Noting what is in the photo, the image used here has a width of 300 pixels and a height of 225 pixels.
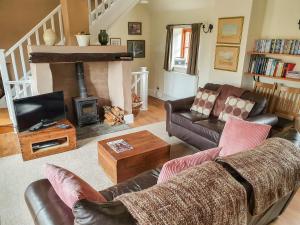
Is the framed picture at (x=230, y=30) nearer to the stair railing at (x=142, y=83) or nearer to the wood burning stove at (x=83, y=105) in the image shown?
the stair railing at (x=142, y=83)

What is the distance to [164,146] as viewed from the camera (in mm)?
2662

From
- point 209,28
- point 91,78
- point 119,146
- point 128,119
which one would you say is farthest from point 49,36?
point 209,28

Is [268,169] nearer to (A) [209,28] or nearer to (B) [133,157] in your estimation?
(B) [133,157]

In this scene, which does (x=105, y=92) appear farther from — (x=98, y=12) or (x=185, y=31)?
(x=185, y=31)

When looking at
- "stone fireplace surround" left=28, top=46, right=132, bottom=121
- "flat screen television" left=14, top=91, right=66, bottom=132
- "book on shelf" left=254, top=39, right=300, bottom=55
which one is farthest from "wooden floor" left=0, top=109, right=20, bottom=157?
"book on shelf" left=254, top=39, right=300, bottom=55

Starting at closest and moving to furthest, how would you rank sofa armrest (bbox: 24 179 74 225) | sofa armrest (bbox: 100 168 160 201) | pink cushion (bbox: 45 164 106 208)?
1. pink cushion (bbox: 45 164 106 208)
2. sofa armrest (bbox: 24 179 74 225)
3. sofa armrest (bbox: 100 168 160 201)

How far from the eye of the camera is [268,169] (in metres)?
1.32

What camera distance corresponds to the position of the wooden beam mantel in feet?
10.8

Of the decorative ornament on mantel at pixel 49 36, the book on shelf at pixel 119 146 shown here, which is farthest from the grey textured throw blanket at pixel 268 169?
the decorative ornament on mantel at pixel 49 36

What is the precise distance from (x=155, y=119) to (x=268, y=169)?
11.1ft

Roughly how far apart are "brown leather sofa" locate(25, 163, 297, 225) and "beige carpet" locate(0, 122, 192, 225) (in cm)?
76

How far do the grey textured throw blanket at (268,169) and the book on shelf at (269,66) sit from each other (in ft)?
7.83

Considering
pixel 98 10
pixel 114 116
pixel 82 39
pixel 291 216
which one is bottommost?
pixel 291 216

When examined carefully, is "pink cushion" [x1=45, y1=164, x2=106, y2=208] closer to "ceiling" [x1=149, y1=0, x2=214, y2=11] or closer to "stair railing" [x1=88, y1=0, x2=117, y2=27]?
"stair railing" [x1=88, y1=0, x2=117, y2=27]
